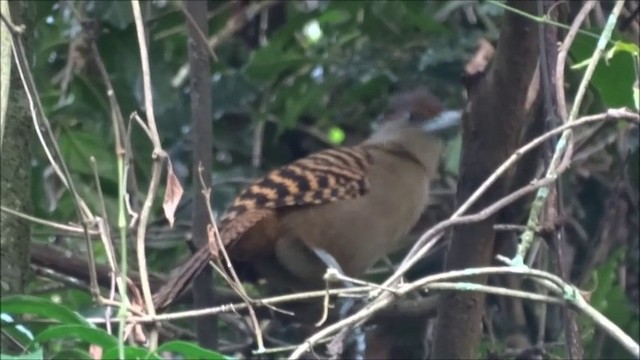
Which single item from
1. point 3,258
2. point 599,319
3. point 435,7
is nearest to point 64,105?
point 3,258

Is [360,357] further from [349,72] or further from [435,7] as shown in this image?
[435,7]

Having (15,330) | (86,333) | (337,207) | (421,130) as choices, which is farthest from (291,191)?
(86,333)

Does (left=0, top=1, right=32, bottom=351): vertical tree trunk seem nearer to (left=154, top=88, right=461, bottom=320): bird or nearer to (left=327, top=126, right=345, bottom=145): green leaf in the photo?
(left=154, top=88, right=461, bottom=320): bird

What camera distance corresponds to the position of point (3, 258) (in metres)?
2.60

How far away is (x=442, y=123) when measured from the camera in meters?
4.05

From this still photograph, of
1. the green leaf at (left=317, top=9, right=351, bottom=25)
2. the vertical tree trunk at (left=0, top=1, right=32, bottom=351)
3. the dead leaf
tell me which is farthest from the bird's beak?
the dead leaf

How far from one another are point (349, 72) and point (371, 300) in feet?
5.25

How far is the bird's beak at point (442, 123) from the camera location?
13.2 feet

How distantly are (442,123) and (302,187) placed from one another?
2.28ft

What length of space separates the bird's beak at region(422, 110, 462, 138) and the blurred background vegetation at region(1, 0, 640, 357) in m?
0.07

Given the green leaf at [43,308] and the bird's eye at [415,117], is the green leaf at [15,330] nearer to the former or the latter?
the green leaf at [43,308]

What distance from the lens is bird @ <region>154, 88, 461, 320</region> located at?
11.1ft

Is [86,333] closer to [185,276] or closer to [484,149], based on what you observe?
[185,276]

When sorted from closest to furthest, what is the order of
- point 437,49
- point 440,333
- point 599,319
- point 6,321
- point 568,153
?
point 599,319
point 6,321
point 568,153
point 440,333
point 437,49
